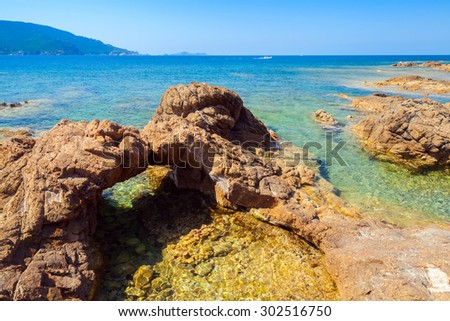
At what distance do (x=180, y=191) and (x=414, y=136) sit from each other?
12.0m

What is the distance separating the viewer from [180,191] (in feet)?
36.3

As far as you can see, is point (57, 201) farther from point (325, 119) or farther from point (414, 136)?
point (325, 119)

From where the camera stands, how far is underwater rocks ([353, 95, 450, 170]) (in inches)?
563

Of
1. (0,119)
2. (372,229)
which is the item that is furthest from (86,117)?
(372,229)

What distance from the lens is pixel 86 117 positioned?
24.5 meters

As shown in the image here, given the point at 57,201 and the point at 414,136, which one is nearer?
the point at 57,201

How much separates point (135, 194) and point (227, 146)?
3755 millimetres

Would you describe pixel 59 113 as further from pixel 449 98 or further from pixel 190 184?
pixel 449 98

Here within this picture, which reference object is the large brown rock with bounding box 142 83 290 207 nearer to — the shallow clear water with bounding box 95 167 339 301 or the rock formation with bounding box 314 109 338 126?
the shallow clear water with bounding box 95 167 339 301

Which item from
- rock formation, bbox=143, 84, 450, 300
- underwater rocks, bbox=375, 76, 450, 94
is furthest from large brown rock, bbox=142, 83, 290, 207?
underwater rocks, bbox=375, 76, 450, 94

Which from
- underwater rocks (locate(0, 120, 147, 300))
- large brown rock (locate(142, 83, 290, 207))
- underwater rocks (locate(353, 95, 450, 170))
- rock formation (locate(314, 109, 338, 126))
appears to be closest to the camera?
underwater rocks (locate(0, 120, 147, 300))

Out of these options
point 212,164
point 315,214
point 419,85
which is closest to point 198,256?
point 212,164

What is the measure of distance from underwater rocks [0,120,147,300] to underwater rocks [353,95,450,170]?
12854 mm

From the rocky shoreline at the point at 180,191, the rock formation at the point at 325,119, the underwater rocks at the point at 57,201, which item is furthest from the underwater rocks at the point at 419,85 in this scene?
the underwater rocks at the point at 57,201
